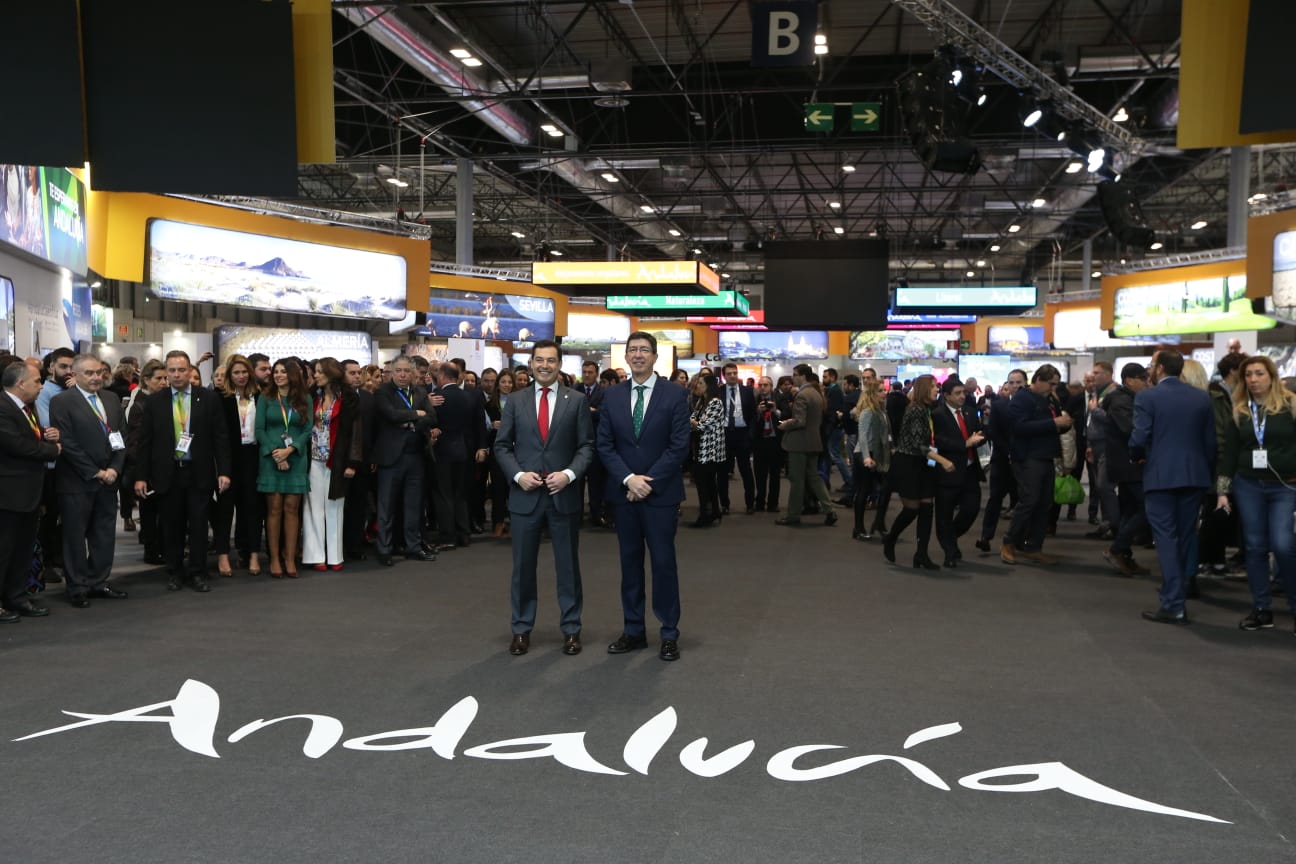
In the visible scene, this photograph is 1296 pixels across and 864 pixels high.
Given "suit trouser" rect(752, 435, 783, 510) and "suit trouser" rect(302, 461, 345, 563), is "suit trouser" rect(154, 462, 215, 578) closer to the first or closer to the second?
"suit trouser" rect(302, 461, 345, 563)

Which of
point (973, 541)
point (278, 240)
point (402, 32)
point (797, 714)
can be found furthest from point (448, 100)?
point (797, 714)

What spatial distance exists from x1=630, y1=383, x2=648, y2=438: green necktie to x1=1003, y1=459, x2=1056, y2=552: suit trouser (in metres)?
4.14

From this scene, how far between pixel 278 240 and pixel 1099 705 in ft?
40.2

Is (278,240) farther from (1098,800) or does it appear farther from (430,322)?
(1098,800)

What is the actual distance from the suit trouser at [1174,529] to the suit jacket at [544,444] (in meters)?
3.43

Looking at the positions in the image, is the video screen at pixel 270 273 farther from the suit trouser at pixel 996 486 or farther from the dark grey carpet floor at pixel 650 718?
the suit trouser at pixel 996 486

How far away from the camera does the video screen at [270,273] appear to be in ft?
39.2

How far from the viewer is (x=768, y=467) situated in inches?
478

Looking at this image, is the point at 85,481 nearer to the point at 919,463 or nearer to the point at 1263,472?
the point at 919,463

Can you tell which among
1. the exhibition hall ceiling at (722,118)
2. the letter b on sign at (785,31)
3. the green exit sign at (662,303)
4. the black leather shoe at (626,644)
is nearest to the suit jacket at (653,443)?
the black leather shoe at (626,644)

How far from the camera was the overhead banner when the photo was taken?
17078mm

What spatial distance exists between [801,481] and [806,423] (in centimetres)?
64

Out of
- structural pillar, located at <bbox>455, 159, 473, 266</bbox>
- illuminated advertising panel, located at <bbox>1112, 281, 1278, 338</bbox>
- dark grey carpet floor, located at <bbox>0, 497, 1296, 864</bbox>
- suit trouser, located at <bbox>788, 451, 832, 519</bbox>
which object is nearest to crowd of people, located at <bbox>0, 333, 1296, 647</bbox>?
suit trouser, located at <bbox>788, 451, 832, 519</bbox>

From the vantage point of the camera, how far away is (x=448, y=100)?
590 inches
